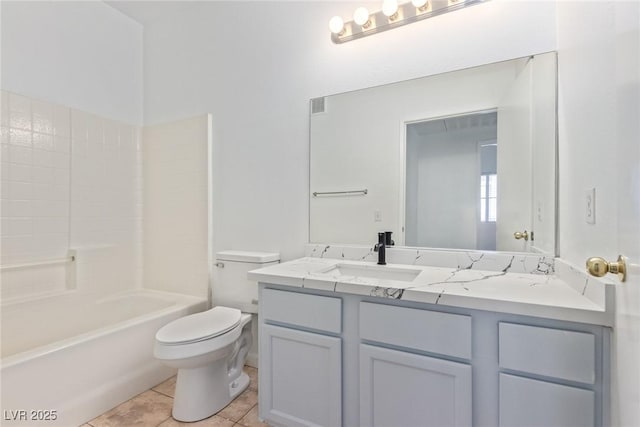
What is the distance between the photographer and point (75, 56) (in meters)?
2.14

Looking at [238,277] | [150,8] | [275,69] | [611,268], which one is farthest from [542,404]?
[150,8]

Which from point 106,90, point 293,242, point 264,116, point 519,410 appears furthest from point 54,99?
point 519,410

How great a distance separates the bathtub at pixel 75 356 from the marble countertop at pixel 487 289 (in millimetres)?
953

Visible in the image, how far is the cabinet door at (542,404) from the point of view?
86 cm

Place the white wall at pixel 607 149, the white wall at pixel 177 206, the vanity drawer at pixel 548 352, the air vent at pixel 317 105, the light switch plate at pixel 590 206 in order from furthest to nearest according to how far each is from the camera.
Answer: the white wall at pixel 177 206 → the air vent at pixel 317 105 → the light switch plate at pixel 590 206 → the vanity drawer at pixel 548 352 → the white wall at pixel 607 149

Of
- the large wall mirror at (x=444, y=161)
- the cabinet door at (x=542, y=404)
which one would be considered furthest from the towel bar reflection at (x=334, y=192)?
the cabinet door at (x=542, y=404)

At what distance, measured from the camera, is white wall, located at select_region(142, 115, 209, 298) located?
7.43ft

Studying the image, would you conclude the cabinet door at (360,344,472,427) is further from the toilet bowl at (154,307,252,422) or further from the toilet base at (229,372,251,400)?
the toilet base at (229,372,251,400)

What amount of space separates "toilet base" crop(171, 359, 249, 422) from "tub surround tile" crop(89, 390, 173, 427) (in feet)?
0.29

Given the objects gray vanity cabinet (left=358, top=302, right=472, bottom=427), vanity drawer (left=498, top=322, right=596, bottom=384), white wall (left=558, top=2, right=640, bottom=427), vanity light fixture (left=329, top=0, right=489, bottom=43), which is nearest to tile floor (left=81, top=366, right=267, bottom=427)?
gray vanity cabinet (left=358, top=302, right=472, bottom=427)

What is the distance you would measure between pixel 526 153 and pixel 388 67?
2.75 ft

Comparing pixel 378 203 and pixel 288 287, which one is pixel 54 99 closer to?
pixel 288 287

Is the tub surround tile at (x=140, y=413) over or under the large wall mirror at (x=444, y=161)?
under

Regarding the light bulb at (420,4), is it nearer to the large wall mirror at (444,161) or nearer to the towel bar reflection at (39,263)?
the large wall mirror at (444,161)
